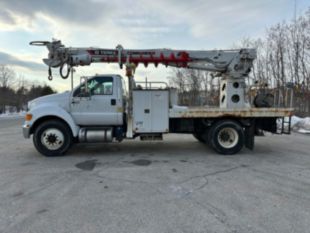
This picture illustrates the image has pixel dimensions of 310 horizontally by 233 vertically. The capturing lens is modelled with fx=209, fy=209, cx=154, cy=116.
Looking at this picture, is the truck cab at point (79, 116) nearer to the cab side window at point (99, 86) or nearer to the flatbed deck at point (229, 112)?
the cab side window at point (99, 86)

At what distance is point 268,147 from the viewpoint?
7.18 meters

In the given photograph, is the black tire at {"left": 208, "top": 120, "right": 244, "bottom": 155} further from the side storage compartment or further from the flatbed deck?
the side storage compartment

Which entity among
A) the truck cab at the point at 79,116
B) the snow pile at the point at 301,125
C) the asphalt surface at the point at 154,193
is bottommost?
the asphalt surface at the point at 154,193

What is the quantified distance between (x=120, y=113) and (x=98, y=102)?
2.30 ft

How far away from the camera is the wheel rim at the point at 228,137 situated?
6.22 m

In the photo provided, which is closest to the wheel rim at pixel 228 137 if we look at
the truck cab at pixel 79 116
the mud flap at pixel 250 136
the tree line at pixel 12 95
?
the mud flap at pixel 250 136

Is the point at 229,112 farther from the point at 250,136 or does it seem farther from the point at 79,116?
the point at 79,116

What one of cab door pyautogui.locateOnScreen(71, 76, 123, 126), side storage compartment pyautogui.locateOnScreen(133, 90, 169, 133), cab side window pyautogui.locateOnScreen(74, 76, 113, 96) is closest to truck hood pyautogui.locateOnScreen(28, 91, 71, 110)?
cab door pyautogui.locateOnScreen(71, 76, 123, 126)

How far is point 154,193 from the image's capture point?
3.58 metres

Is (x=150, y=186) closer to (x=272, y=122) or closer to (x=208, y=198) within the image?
(x=208, y=198)

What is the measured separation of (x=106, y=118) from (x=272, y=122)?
5.10m

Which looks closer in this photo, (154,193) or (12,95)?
(154,193)

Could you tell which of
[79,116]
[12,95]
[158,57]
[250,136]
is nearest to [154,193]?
[79,116]

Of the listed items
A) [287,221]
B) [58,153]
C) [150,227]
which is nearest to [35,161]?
[58,153]
